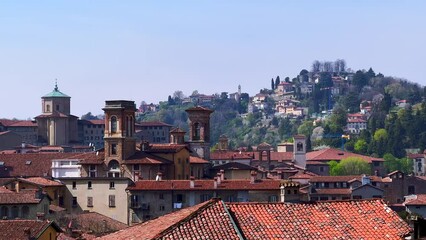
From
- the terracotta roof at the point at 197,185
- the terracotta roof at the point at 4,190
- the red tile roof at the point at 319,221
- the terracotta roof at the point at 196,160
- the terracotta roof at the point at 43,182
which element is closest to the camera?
the red tile roof at the point at 319,221

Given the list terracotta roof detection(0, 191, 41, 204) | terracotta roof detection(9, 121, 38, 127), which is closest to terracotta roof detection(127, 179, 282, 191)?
terracotta roof detection(0, 191, 41, 204)

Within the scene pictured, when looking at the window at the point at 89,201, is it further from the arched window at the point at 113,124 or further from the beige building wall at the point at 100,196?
the arched window at the point at 113,124

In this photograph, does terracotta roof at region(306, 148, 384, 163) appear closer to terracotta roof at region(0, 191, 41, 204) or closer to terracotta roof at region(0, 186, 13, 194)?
terracotta roof at region(0, 186, 13, 194)

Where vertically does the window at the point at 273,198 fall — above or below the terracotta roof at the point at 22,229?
below

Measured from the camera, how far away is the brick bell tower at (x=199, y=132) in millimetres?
108500

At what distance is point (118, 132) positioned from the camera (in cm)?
9638

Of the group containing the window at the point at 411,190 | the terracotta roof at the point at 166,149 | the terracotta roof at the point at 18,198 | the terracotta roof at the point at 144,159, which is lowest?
the window at the point at 411,190

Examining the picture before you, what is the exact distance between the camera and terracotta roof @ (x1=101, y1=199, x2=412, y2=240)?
80.1 ft

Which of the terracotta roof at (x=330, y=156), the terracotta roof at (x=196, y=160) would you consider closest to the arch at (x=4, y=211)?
the terracotta roof at (x=196, y=160)

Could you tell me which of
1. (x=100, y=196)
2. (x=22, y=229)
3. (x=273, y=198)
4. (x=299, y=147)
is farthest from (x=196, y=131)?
(x=22, y=229)

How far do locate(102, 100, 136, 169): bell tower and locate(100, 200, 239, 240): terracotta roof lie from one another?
226 ft

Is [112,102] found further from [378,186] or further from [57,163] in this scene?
[378,186]

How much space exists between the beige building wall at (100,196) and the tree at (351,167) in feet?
212

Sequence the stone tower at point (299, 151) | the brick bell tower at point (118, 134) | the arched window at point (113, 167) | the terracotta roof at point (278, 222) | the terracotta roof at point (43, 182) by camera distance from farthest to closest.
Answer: the stone tower at point (299, 151) < the brick bell tower at point (118, 134) < the arched window at point (113, 167) < the terracotta roof at point (43, 182) < the terracotta roof at point (278, 222)
